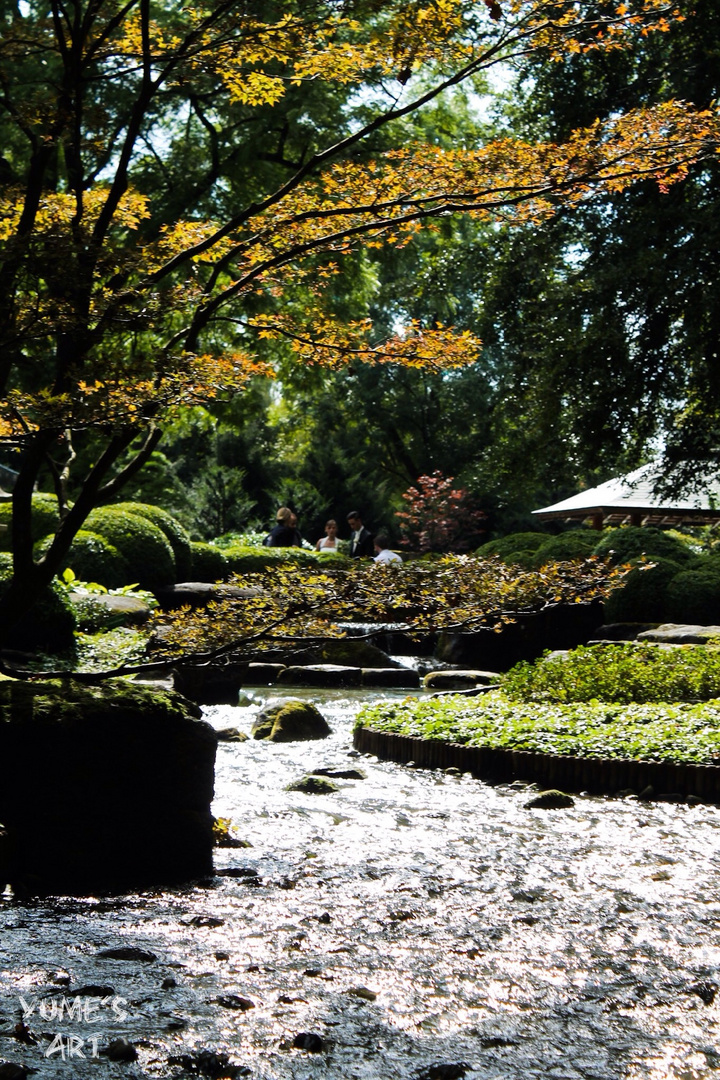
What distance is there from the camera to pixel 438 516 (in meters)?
37.9

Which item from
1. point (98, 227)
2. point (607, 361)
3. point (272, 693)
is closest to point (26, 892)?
point (98, 227)

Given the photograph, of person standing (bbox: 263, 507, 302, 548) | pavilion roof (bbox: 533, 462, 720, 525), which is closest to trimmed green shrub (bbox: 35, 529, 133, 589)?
person standing (bbox: 263, 507, 302, 548)

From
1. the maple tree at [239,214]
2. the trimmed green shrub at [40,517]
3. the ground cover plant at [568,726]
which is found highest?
the maple tree at [239,214]

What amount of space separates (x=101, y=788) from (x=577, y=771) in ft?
12.3

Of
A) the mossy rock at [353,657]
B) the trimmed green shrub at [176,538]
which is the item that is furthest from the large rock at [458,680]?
the trimmed green shrub at [176,538]

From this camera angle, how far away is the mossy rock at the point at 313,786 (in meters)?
7.11

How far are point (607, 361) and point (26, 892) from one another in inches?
573

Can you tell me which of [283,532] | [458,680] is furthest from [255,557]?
[458,680]

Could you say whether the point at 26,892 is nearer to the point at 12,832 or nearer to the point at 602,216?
the point at 12,832

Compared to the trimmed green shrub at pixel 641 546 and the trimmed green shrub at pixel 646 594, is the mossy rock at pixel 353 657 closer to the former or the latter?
the trimmed green shrub at pixel 646 594

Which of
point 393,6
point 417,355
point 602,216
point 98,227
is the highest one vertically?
point 602,216

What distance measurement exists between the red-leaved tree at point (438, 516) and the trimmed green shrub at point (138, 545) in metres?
18.9

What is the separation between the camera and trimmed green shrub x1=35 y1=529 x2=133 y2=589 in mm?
16422

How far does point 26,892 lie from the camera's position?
4.52 m
